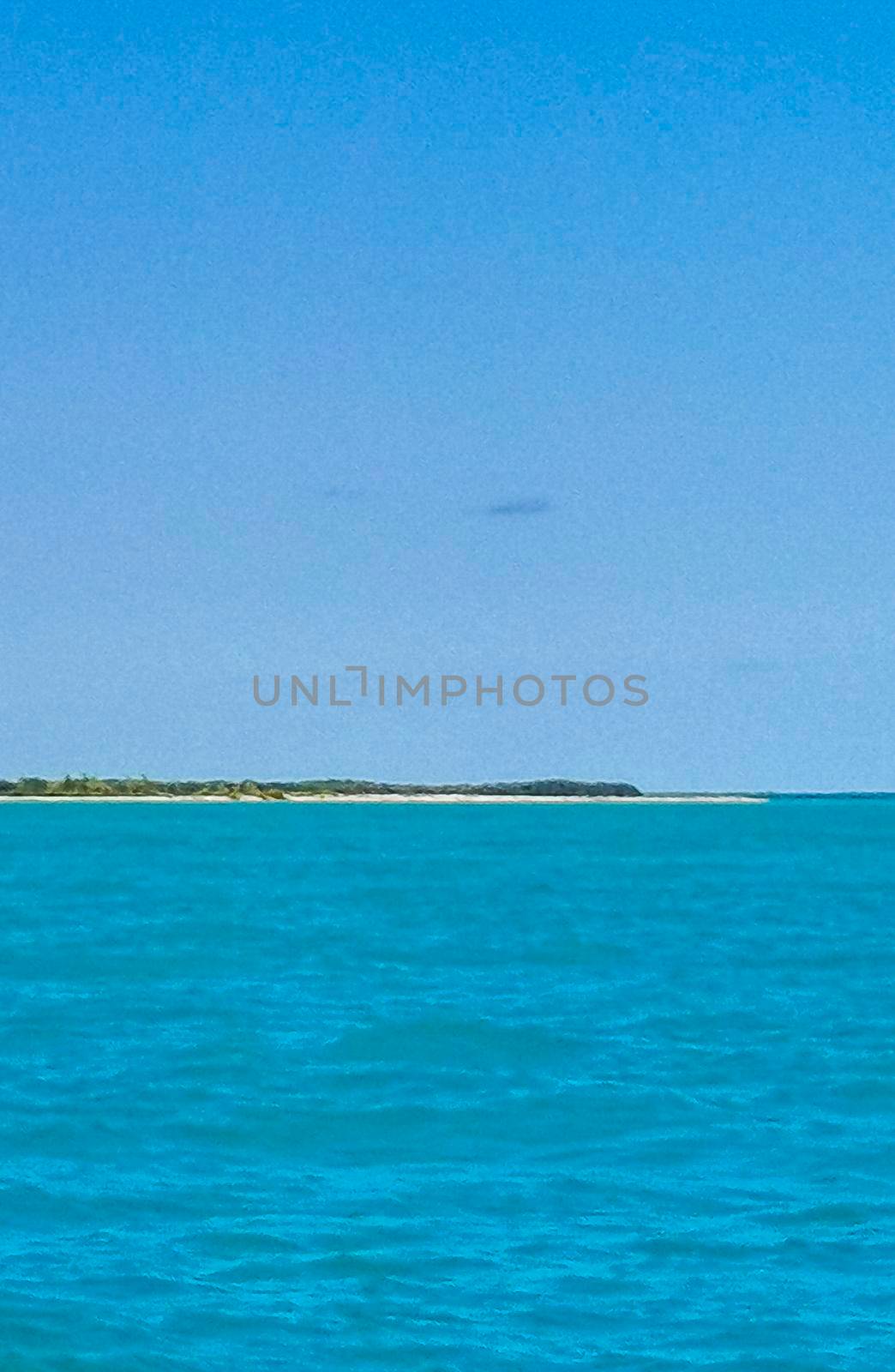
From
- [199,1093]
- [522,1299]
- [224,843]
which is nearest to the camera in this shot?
[522,1299]

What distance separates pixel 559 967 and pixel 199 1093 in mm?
16448

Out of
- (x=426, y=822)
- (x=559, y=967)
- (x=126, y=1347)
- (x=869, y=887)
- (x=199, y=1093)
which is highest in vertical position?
(x=426, y=822)

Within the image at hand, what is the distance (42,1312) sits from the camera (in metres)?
11.7

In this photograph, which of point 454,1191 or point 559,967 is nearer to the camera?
point 454,1191

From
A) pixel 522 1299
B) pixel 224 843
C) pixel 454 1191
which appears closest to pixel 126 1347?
pixel 522 1299

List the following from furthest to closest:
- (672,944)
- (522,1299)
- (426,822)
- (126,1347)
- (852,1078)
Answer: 1. (426,822)
2. (672,944)
3. (852,1078)
4. (522,1299)
5. (126,1347)

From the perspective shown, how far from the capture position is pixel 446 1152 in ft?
57.5

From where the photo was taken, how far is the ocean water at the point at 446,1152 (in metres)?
11.7

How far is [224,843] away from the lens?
384ft

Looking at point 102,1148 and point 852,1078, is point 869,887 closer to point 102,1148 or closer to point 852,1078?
point 852,1078

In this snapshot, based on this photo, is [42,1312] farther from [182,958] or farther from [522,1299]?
[182,958]

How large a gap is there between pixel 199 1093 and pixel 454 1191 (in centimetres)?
571

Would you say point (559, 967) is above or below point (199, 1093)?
above

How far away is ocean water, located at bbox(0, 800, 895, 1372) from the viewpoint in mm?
11695
